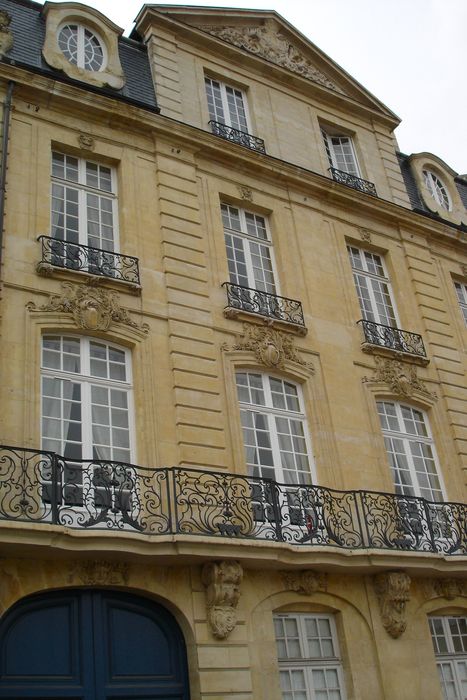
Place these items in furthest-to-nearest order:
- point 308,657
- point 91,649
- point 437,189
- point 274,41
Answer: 1. point 437,189
2. point 274,41
3. point 308,657
4. point 91,649

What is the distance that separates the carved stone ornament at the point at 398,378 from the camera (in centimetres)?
1337

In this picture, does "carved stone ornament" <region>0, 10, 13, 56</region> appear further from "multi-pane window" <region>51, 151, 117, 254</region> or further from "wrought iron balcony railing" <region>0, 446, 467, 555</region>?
"wrought iron balcony railing" <region>0, 446, 467, 555</region>

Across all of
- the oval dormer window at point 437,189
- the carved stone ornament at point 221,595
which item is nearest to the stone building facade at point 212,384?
the carved stone ornament at point 221,595

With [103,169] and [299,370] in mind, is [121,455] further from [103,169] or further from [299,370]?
[103,169]

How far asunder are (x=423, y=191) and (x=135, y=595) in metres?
11.8

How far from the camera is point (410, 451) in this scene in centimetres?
1312

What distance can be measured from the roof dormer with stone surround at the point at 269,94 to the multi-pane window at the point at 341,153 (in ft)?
0.08

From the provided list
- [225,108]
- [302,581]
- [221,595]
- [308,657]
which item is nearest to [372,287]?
[225,108]

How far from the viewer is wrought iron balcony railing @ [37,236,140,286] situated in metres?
11.0

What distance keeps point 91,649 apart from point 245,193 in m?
8.28

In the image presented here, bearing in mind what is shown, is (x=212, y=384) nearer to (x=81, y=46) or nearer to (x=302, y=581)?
(x=302, y=581)

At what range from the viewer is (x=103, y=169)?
12.8 metres

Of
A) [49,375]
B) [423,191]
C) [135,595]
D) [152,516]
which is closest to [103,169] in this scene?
[49,375]

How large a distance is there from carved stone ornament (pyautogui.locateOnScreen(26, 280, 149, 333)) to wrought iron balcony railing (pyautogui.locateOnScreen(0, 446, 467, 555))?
207cm
